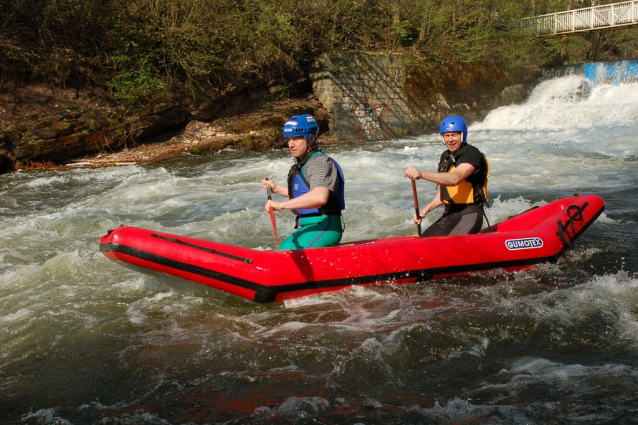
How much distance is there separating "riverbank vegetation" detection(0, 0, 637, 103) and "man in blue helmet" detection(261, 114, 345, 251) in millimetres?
10265

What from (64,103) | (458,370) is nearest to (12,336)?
(458,370)

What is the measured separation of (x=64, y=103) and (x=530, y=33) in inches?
664

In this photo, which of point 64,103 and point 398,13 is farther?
point 398,13

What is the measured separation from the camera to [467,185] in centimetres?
495

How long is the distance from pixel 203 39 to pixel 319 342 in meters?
12.1

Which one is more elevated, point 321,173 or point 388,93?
point 388,93

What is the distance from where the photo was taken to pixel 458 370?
3232 mm

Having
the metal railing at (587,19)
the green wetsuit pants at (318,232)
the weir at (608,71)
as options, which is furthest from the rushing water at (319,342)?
the metal railing at (587,19)

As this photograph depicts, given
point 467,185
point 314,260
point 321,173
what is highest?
point 321,173

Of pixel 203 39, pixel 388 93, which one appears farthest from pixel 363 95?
pixel 203 39

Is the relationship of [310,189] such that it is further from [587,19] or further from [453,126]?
[587,19]

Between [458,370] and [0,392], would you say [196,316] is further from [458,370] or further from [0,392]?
[458,370]

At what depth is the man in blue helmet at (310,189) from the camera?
371 centimetres

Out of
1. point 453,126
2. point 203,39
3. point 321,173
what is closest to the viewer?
point 321,173
